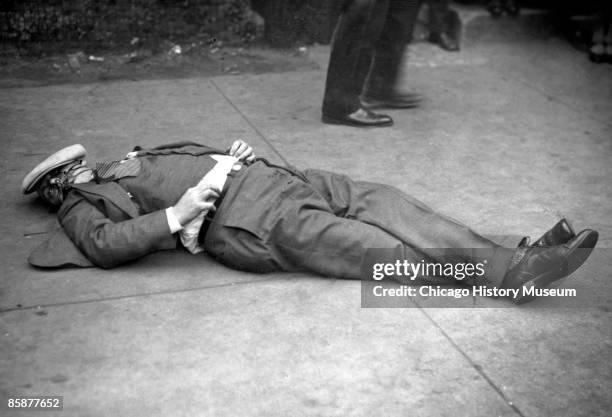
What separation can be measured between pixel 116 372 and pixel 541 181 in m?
2.50

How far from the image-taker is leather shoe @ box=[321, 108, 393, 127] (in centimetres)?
454

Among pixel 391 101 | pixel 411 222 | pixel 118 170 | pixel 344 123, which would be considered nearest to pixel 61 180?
pixel 118 170

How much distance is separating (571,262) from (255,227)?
3.71 ft

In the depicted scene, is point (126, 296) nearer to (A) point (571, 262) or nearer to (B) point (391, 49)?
(A) point (571, 262)

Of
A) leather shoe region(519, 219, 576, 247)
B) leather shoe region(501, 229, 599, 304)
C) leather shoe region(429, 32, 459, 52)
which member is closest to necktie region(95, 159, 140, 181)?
leather shoe region(501, 229, 599, 304)

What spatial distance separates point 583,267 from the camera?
119 inches

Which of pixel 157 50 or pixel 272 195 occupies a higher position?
pixel 272 195

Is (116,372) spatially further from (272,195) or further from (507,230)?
(507,230)

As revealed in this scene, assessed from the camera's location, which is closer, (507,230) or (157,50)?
(507,230)

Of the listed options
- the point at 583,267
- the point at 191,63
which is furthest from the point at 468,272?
the point at 191,63

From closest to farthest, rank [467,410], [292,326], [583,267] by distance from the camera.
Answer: [467,410] → [292,326] → [583,267]

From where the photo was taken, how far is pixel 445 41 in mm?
6230

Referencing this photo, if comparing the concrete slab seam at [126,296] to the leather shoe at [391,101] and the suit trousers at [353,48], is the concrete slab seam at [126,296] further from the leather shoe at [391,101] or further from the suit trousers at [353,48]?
the leather shoe at [391,101]

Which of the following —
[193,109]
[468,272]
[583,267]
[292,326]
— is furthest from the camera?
[193,109]
